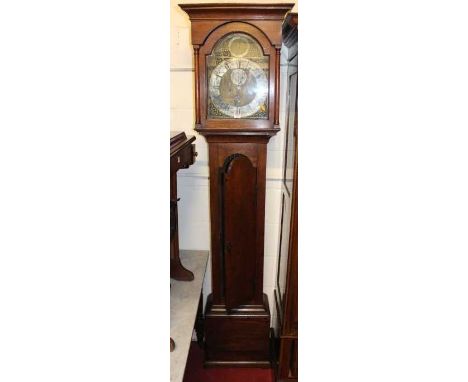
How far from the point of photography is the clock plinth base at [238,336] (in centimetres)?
172

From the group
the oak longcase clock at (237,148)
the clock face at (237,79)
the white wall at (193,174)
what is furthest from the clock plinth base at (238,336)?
the clock face at (237,79)

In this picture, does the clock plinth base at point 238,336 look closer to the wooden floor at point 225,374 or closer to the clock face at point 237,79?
the wooden floor at point 225,374

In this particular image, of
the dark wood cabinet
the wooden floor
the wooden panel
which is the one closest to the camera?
the dark wood cabinet

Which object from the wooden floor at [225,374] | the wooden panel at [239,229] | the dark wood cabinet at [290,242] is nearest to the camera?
the dark wood cabinet at [290,242]

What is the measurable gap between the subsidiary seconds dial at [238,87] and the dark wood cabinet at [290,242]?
0.13m

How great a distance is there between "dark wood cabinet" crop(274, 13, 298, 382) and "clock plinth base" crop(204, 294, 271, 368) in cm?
8

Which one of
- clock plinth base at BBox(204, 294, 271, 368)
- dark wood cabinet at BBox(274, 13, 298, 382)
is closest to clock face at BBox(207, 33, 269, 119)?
dark wood cabinet at BBox(274, 13, 298, 382)

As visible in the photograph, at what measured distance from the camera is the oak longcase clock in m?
1.41

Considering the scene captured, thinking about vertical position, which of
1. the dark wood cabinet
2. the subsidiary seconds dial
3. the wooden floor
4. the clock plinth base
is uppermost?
the subsidiary seconds dial

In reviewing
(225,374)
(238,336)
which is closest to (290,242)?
(238,336)

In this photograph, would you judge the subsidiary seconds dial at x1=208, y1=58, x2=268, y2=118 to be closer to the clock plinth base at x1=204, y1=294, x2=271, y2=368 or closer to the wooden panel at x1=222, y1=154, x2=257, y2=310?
the wooden panel at x1=222, y1=154, x2=257, y2=310

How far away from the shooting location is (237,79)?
1.48 metres
